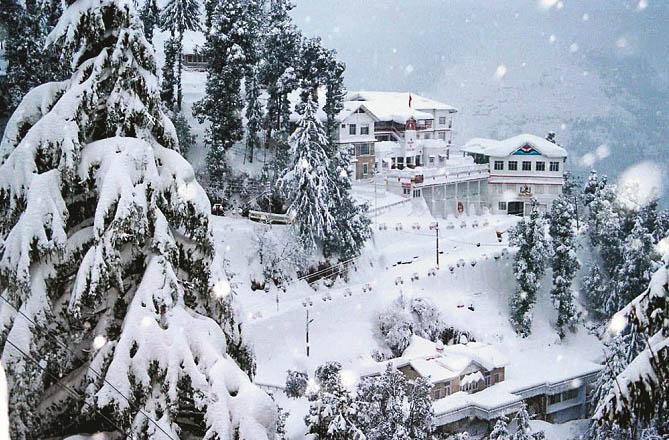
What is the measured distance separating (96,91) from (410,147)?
48.0 m

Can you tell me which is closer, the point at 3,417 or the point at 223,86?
the point at 3,417

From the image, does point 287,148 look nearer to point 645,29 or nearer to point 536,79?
point 536,79

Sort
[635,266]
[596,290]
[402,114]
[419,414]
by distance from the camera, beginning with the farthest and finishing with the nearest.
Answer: [402,114], [596,290], [635,266], [419,414]

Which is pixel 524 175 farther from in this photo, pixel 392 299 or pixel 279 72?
pixel 279 72

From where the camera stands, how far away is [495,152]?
53.1 metres

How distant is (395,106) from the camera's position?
59.4 metres

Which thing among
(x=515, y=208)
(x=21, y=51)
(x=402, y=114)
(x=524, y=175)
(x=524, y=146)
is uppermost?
(x=21, y=51)

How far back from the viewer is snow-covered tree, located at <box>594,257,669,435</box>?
5.97 metres

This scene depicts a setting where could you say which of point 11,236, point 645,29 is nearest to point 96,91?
point 11,236

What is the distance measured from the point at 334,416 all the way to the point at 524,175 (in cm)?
3892

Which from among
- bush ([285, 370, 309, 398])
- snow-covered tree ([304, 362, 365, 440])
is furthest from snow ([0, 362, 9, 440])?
bush ([285, 370, 309, 398])

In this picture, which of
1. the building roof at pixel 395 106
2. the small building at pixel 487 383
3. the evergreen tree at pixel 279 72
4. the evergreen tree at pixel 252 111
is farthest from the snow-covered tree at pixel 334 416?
the building roof at pixel 395 106

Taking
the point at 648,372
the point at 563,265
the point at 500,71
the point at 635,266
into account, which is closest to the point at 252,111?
the point at 563,265

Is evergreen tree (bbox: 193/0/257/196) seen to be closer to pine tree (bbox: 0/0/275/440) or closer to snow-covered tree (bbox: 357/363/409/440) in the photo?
snow-covered tree (bbox: 357/363/409/440)
